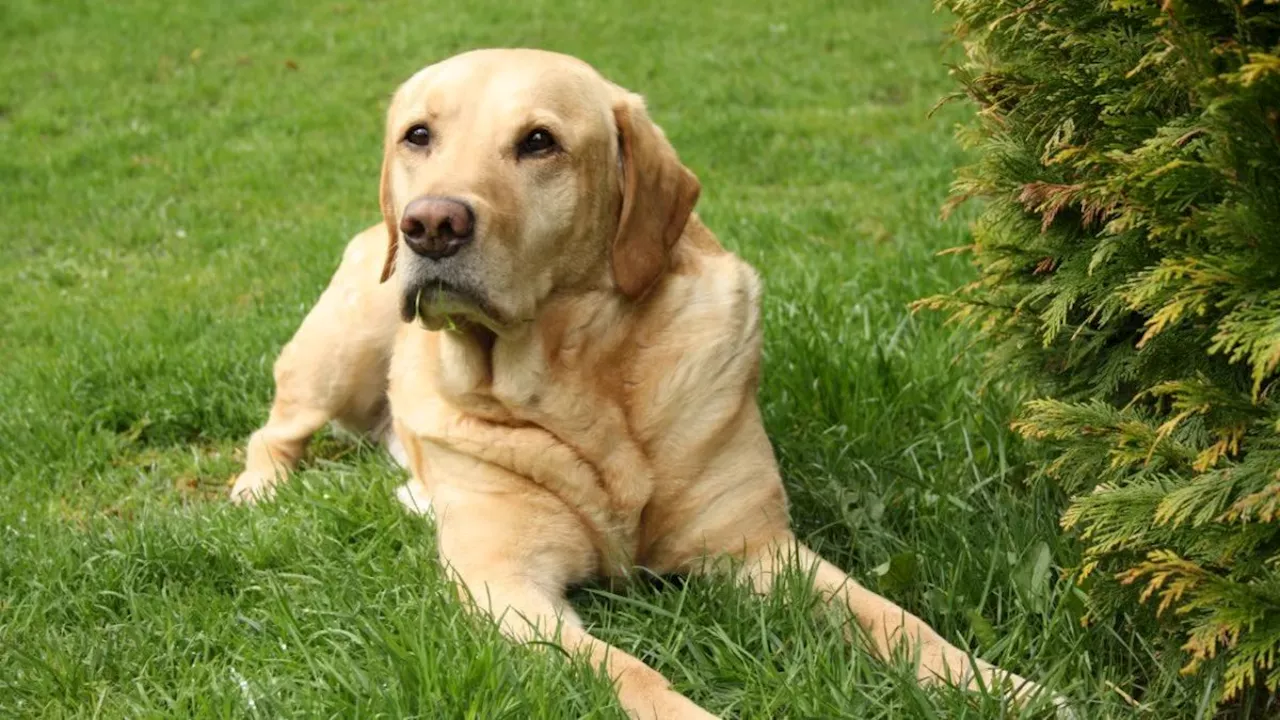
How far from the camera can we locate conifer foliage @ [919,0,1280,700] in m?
2.02

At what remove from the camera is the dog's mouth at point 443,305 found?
289 cm

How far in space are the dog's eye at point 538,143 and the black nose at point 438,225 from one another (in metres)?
0.31

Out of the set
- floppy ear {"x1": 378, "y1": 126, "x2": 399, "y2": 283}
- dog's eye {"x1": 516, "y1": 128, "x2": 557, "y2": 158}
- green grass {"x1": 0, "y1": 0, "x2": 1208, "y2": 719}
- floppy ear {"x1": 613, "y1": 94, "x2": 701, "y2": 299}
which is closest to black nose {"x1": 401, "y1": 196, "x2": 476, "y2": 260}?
dog's eye {"x1": 516, "y1": 128, "x2": 557, "y2": 158}

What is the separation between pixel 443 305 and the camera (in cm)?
292

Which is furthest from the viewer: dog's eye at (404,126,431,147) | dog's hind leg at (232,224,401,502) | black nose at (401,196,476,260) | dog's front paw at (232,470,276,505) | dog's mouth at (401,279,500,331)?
dog's hind leg at (232,224,401,502)

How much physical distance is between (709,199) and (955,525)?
13.0 ft

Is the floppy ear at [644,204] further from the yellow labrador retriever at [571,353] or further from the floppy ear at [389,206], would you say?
the floppy ear at [389,206]

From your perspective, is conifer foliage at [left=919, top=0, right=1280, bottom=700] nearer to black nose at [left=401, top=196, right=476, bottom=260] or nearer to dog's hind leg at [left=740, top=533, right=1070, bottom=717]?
dog's hind leg at [left=740, top=533, right=1070, bottom=717]

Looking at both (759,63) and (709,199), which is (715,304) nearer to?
(709,199)

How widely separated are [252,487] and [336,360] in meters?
0.52

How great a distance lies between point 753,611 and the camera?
9.14ft

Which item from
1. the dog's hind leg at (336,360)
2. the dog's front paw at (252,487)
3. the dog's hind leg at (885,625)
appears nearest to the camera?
the dog's hind leg at (885,625)

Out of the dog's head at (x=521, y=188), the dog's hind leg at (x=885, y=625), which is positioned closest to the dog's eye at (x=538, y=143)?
the dog's head at (x=521, y=188)

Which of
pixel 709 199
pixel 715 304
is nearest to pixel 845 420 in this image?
pixel 715 304
